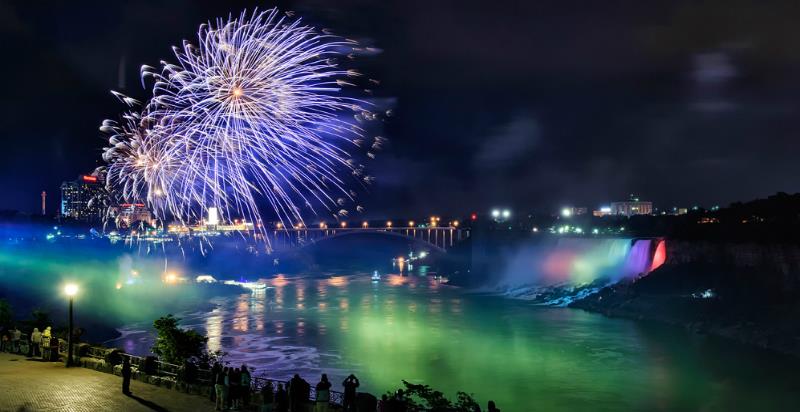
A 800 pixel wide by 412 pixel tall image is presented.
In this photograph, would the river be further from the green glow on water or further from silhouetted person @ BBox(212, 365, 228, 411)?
silhouetted person @ BBox(212, 365, 228, 411)

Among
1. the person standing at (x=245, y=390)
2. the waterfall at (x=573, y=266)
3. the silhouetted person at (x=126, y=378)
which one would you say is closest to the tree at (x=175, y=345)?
the silhouetted person at (x=126, y=378)

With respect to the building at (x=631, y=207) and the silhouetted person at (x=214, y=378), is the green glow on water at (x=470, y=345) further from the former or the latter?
the building at (x=631, y=207)

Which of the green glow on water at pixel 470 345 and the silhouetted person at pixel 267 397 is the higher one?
the silhouetted person at pixel 267 397

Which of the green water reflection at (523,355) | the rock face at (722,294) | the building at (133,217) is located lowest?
the green water reflection at (523,355)

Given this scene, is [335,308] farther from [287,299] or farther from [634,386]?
[634,386]

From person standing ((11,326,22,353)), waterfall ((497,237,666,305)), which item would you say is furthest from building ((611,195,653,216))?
person standing ((11,326,22,353))

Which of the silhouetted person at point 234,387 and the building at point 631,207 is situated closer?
the silhouetted person at point 234,387

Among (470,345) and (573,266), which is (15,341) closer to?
(470,345)

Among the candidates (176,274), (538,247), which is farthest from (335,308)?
(538,247)
